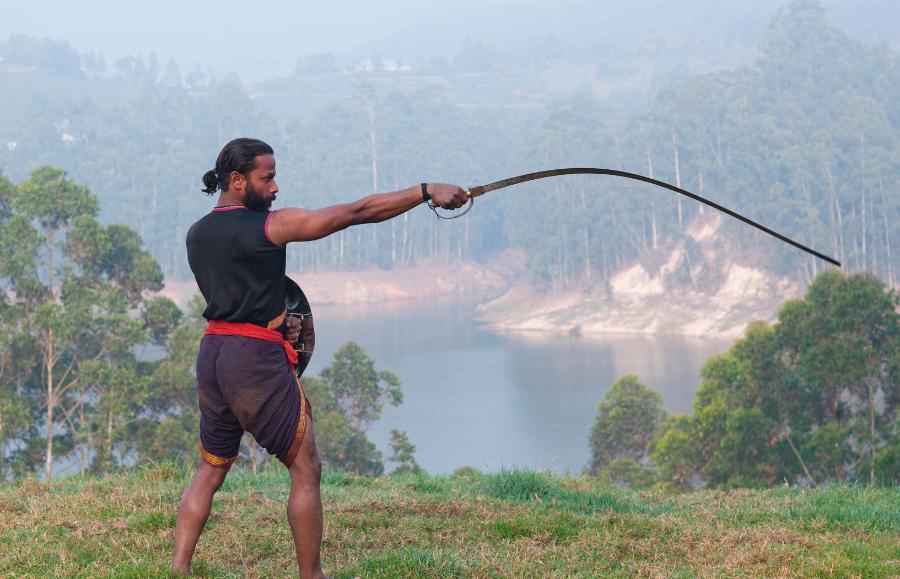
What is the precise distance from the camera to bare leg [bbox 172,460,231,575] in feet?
15.3

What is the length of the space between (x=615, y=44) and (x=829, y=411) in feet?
537

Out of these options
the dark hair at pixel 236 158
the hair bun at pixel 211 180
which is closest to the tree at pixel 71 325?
the hair bun at pixel 211 180

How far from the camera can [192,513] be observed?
4645mm

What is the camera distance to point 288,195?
381 feet

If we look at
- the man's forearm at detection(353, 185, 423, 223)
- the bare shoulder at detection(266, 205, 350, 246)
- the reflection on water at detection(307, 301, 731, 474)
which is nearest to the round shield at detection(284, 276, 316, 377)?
the bare shoulder at detection(266, 205, 350, 246)

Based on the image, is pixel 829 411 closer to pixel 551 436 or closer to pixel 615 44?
pixel 551 436

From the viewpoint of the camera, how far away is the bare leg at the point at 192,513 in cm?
465

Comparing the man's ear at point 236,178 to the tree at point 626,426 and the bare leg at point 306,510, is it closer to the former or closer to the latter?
the bare leg at point 306,510

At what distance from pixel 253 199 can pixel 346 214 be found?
458mm

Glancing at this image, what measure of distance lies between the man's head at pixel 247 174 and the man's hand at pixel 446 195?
2.04ft

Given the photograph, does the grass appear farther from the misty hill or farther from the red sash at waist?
the misty hill

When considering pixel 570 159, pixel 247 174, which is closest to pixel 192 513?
pixel 247 174

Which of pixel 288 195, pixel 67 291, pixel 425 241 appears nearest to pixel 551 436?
pixel 67 291

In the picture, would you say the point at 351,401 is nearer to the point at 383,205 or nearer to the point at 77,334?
the point at 77,334
